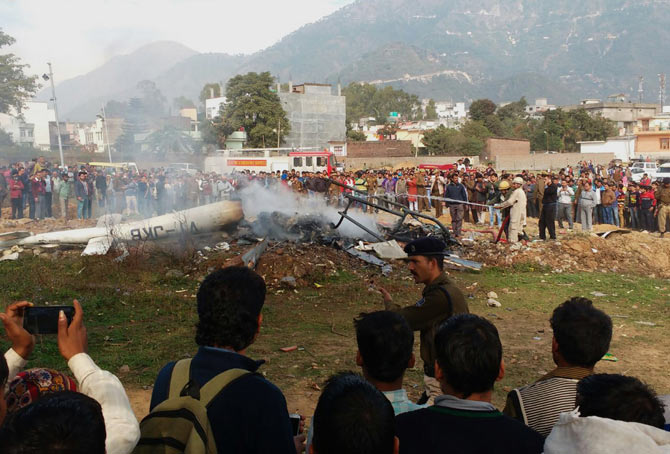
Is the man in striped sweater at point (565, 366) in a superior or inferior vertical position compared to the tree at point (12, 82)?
inferior

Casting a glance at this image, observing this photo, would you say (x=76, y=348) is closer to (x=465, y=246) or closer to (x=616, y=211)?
(x=465, y=246)

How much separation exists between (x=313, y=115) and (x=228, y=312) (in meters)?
71.8

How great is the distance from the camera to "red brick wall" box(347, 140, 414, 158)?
2505 inches

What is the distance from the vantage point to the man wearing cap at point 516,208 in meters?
14.1

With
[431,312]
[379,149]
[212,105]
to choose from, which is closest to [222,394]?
[431,312]

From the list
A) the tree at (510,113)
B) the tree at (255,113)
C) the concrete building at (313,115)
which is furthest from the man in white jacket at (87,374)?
the tree at (510,113)

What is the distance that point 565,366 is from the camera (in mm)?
2979

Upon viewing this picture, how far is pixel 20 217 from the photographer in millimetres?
20625

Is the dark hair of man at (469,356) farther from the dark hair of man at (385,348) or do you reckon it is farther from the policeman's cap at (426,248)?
the policeman's cap at (426,248)

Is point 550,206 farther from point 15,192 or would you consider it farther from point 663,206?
point 15,192

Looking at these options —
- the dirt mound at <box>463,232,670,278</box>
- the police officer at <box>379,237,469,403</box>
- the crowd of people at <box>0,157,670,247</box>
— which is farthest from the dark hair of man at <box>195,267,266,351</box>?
the crowd of people at <box>0,157,670,247</box>

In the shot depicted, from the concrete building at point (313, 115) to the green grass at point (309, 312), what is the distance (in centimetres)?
5838

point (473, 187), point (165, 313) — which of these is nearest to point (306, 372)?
point (165, 313)

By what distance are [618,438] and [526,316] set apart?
788 centimetres
